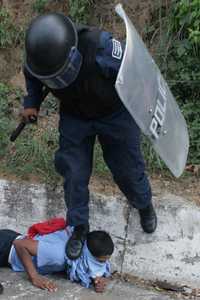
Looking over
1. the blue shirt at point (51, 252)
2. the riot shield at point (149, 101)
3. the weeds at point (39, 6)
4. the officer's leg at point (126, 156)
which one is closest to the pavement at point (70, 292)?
the blue shirt at point (51, 252)

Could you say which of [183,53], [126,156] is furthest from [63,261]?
[183,53]

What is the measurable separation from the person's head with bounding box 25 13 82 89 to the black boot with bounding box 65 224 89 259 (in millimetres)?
1110

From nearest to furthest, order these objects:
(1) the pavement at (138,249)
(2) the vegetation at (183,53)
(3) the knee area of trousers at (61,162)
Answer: (3) the knee area of trousers at (61,162) → (1) the pavement at (138,249) → (2) the vegetation at (183,53)

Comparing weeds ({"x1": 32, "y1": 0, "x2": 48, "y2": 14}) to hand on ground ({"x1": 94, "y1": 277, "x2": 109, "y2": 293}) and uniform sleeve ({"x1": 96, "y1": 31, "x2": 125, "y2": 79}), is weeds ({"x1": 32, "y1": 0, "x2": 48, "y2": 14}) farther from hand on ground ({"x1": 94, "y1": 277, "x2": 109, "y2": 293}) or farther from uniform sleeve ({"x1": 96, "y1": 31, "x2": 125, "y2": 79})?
hand on ground ({"x1": 94, "y1": 277, "x2": 109, "y2": 293})

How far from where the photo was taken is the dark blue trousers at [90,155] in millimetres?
4125

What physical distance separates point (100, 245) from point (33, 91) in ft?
3.52

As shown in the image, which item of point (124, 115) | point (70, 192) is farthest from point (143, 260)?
point (124, 115)

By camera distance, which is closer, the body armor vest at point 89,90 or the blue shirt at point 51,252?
the body armor vest at point 89,90

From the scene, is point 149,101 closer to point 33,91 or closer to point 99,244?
point 33,91

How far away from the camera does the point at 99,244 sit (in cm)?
439

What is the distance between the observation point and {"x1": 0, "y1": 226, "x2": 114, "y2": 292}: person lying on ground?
14.5ft

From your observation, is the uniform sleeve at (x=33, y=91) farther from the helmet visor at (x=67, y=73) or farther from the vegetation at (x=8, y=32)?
the vegetation at (x=8, y=32)

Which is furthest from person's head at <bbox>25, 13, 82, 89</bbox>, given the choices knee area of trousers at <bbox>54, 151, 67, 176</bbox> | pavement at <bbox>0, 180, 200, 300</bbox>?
pavement at <bbox>0, 180, 200, 300</bbox>

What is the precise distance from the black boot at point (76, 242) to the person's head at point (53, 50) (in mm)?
1110
